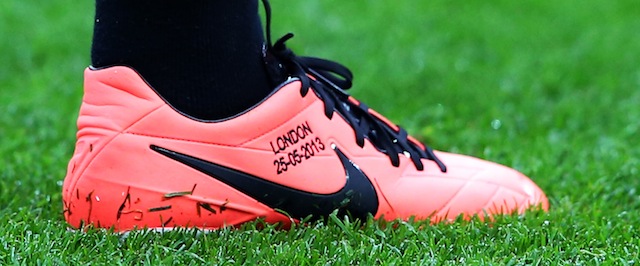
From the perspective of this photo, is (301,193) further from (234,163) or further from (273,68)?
(273,68)

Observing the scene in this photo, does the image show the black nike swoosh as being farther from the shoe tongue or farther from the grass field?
the shoe tongue

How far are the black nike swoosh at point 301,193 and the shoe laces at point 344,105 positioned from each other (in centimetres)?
9

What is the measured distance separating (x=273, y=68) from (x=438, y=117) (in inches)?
61.5

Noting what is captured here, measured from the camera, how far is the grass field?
172 cm

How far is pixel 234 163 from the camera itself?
5.90 ft

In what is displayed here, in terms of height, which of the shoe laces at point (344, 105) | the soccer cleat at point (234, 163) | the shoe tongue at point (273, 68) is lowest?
the soccer cleat at point (234, 163)

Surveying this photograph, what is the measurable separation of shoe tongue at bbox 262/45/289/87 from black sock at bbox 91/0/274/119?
45 mm

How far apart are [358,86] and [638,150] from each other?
4.02 feet

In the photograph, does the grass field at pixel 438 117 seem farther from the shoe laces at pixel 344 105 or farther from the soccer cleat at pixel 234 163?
the shoe laces at pixel 344 105

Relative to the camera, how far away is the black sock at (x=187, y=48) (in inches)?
69.7

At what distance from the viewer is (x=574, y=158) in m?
2.82

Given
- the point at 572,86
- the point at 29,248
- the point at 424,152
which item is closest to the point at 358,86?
the point at 572,86

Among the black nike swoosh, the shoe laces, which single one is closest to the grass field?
the black nike swoosh

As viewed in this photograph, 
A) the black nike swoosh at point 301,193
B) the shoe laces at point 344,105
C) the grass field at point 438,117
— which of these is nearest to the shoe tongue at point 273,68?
the shoe laces at point 344,105
